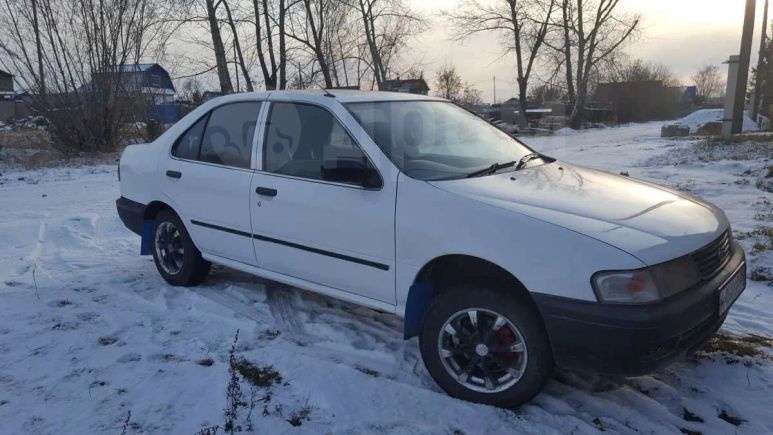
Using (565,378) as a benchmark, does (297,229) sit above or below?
above

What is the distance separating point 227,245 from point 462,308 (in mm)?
2094

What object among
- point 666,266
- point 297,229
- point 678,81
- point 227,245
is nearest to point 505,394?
point 666,266

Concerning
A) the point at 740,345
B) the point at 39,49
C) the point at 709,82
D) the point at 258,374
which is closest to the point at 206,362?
the point at 258,374

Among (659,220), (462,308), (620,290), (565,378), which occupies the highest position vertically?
(659,220)

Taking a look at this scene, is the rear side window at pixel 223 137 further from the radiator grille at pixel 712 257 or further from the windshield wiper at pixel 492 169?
the radiator grille at pixel 712 257

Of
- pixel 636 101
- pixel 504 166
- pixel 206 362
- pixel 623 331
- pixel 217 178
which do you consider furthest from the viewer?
pixel 636 101

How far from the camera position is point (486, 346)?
2.83 m

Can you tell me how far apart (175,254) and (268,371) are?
195 cm

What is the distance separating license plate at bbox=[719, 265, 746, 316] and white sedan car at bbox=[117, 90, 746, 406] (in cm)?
2

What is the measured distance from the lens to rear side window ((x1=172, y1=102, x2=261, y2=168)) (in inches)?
160

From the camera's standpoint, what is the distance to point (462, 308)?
2.87 m

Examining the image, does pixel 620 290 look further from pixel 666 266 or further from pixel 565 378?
pixel 565 378

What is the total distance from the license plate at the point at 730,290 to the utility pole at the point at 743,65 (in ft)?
48.7

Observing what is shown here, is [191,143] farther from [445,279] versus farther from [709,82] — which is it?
[709,82]
